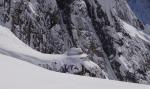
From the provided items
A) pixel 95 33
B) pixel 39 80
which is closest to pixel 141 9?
pixel 95 33

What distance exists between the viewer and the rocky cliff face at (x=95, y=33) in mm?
66625

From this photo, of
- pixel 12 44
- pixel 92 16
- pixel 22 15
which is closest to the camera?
pixel 12 44

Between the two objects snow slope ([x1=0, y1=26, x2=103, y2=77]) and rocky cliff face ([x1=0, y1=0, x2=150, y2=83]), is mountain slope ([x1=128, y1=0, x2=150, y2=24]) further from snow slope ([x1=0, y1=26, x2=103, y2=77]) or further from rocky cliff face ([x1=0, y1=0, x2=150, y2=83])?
snow slope ([x1=0, y1=26, x2=103, y2=77])

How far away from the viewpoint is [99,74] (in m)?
34.8

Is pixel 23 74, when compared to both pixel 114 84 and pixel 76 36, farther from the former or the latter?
pixel 76 36

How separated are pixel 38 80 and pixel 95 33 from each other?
79.7m

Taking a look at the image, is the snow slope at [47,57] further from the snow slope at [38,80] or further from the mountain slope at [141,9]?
the mountain slope at [141,9]

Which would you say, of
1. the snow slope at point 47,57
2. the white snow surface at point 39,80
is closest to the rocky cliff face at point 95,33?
the snow slope at point 47,57

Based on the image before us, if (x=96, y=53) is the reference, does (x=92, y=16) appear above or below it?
above

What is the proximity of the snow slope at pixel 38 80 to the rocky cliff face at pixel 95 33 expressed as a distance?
53792mm

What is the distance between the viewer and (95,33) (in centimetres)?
8656

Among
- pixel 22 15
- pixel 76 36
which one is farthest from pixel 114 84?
pixel 76 36

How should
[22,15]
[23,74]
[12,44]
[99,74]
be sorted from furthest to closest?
[22,15]
[99,74]
[12,44]
[23,74]

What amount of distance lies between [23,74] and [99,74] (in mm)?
27781
